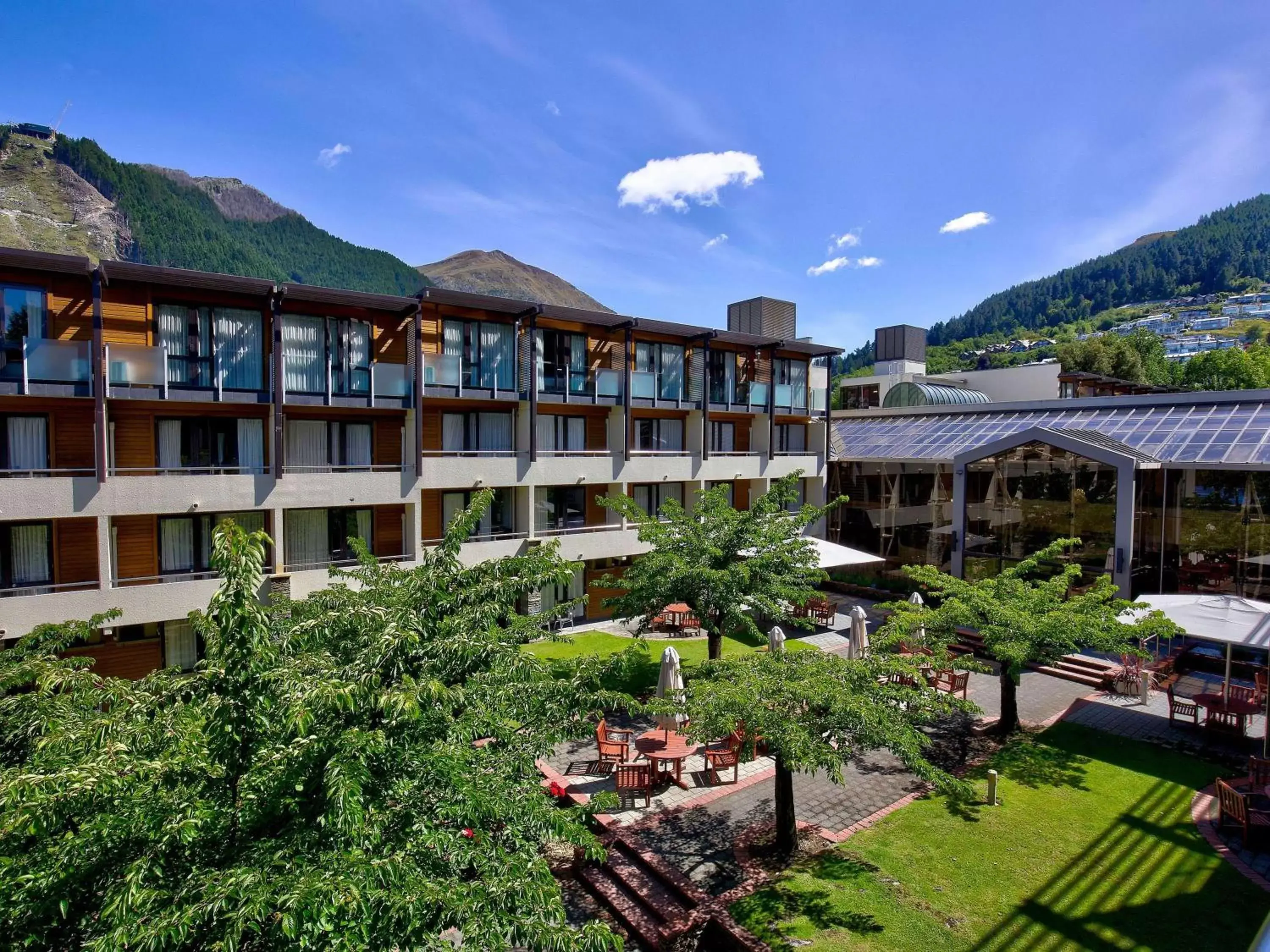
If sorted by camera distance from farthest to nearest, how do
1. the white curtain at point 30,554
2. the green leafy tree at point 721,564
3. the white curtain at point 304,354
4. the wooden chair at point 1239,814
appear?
the white curtain at point 304,354, the white curtain at point 30,554, the green leafy tree at point 721,564, the wooden chair at point 1239,814

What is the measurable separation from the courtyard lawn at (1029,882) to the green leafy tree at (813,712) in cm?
150

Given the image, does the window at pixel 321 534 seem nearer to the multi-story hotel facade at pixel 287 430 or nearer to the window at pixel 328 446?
the multi-story hotel facade at pixel 287 430

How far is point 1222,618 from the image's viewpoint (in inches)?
653

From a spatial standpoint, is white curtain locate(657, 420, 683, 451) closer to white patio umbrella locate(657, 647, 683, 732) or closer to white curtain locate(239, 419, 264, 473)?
white curtain locate(239, 419, 264, 473)

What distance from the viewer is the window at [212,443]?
2041 cm

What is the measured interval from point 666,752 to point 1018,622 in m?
8.48

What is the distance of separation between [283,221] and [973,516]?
152890mm

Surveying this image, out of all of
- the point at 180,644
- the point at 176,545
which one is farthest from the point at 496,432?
the point at 180,644

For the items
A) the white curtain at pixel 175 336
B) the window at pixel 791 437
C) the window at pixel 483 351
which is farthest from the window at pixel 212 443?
the window at pixel 791 437

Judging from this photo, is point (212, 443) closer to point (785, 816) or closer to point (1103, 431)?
point (785, 816)

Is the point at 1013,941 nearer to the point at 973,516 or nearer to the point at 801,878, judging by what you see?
the point at 801,878

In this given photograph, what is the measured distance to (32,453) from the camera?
1845 cm

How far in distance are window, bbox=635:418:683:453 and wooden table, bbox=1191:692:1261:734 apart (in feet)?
65.5

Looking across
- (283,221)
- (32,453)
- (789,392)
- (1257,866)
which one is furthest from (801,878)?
(283,221)
